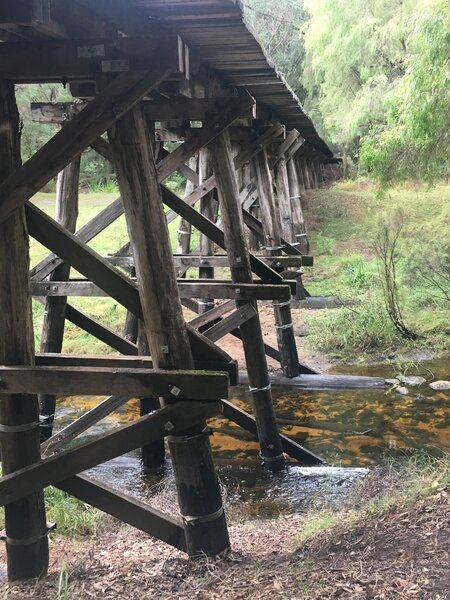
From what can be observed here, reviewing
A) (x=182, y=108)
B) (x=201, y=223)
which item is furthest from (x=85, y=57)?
(x=201, y=223)

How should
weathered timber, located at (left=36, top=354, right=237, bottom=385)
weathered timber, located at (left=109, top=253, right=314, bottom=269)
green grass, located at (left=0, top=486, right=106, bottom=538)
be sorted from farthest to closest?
weathered timber, located at (left=109, top=253, right=314, bottom=269)
green grass, located at (left=0, top=486, right=106, bottom=538)
weathered timber, located at (left=36, top=354, right=237, bottom=385)

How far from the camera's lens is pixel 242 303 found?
5660 mm

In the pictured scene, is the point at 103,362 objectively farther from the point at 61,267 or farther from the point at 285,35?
the point at 285,35

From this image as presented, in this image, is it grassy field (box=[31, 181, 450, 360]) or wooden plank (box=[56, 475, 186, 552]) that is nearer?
wooden plank (box=[56, 475, 186, 552])

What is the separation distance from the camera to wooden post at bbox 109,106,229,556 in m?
3.50

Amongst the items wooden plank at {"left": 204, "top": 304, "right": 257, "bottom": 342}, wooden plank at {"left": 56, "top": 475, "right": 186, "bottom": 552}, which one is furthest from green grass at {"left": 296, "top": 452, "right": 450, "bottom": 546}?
wooden plank at {"left": 204, "top": 304, "right": 257, "bottom": 342}

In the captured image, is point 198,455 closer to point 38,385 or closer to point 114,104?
point 38,385

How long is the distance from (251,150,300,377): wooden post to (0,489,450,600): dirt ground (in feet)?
14.6

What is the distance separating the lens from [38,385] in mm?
3438

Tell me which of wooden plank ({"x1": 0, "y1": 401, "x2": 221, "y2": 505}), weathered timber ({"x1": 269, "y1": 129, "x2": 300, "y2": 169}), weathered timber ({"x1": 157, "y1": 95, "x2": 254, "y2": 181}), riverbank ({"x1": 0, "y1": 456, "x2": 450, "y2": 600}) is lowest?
riverbank ({"x1": 0, "y1": 456, "x2": 450, "y2": 600})

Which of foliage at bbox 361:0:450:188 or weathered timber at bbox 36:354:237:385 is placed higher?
foliage at bbox 361:0:450:188

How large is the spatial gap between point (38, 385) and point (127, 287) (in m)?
0.70

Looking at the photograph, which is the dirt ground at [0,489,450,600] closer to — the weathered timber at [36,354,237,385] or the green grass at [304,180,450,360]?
the weathered timber at [36,354,237,385]

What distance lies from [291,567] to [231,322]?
250cm
